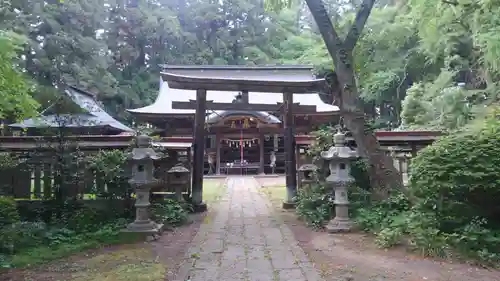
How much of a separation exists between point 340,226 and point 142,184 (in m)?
3.19

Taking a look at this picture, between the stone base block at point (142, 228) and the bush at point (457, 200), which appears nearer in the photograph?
the bush at point (457, 200)

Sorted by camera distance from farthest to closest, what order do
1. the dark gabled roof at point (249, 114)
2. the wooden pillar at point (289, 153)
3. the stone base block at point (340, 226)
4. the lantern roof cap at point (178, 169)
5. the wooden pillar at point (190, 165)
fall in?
the dark gabled roof at point (249, 114) < the wooden pillar at point (289, 153) < the wooden pillar at point (190, 165) < the lantern roof cap at point (178, 169) < the stone base block at point (340, 226)

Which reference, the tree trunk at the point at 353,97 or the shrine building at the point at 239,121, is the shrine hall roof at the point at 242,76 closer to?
the shrine building at the point at 239,121

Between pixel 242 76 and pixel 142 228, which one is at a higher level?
pixel 242 76

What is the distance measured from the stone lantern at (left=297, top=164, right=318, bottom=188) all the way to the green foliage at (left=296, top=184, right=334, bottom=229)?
531 millimetres

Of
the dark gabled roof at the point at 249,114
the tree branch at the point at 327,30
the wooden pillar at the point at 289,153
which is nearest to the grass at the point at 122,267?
the wooden pillar at the point at 289,153

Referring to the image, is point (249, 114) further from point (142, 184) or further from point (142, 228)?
point (142, 228)

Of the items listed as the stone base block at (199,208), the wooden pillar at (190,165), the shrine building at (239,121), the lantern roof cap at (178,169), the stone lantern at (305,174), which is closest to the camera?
the lantern roof cap at (178,169)

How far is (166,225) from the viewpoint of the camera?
22.0 feet

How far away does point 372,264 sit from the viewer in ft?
14.9

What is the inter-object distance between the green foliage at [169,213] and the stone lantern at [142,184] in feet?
2.24

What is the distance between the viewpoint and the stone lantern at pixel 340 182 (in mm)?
6367

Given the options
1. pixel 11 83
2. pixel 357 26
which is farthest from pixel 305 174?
pixel 11 83

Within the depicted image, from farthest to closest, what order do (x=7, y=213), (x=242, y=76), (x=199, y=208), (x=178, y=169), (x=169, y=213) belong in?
1. (x=242, y=76)
2. (x=199, y=208)
3. (x=178, y=169)
4. (x=169, y=213)
5. (x=7, y=213)
